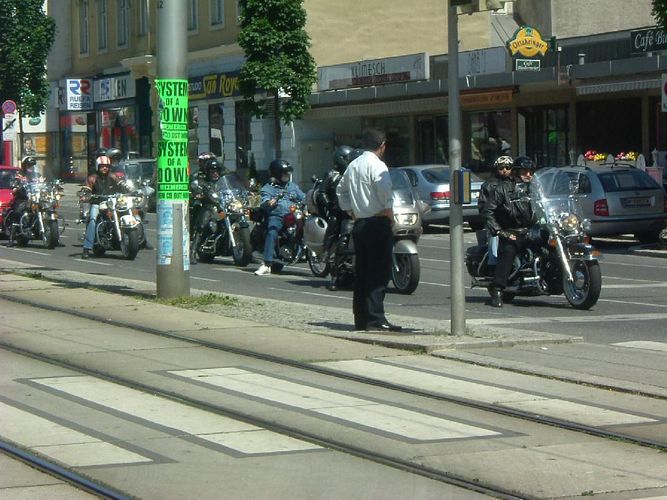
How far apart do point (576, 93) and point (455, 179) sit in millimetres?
24088

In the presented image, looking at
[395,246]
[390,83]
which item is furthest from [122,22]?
[395,246]

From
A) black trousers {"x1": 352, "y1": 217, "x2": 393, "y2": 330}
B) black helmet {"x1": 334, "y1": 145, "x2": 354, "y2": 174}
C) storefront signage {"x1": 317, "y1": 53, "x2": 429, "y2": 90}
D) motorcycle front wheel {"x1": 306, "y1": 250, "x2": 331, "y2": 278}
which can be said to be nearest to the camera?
black trousers {"x1": 352, "y1": 217, "x2": 393, "y2": 330}

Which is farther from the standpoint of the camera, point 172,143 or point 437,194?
point 437,194

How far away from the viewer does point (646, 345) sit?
1279 cm

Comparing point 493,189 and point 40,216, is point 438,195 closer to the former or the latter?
point 40,216

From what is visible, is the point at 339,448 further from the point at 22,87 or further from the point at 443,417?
the point at 22,87

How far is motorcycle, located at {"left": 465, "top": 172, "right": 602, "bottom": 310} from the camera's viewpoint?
1603 centimetres

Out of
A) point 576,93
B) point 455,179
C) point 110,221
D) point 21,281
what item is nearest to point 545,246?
point 455,179

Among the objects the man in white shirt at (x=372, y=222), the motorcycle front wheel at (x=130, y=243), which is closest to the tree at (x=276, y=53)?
the motorcycle front wheel at (x=130, y=243)

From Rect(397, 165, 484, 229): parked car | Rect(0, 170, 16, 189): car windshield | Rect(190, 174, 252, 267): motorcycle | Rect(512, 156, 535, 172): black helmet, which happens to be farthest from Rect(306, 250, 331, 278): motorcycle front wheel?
Rect(0, 170, 16, 189): car windshield

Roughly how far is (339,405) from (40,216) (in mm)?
18966

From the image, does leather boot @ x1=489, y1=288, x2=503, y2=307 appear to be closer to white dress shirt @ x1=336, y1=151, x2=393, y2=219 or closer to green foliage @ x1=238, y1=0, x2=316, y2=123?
white dress shirt @ x1=336, y1=151, x2=393, y2=219

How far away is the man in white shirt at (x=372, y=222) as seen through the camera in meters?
12.6

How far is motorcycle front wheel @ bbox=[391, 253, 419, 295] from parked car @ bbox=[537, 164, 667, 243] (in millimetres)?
8787
